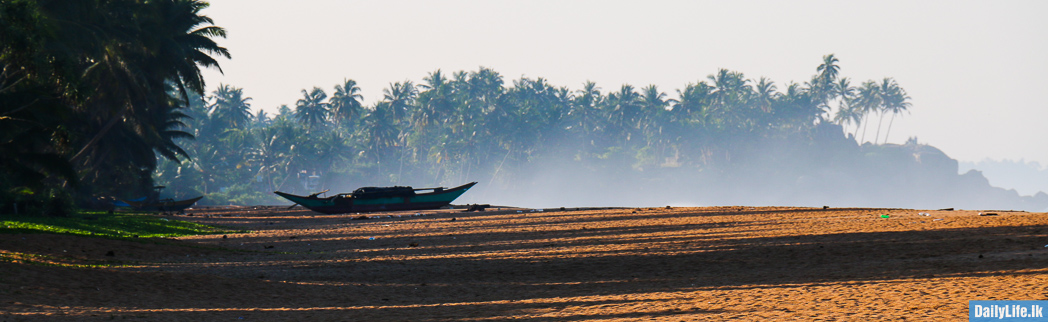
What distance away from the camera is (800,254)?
1382 centimetres

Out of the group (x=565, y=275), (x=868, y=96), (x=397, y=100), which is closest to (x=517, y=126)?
(x=397, y=100)

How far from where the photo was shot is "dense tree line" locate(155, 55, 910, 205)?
109750mm

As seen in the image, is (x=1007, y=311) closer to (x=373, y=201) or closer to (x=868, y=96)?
(x=373, y=201)

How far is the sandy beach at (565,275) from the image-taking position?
29.6 ft

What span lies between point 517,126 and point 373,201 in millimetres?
75148

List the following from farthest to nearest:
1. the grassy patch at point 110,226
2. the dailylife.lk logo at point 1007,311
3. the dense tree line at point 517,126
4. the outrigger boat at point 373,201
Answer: the dense tree line at point 517,126, the outrigger boat at point 373,201, the grassy patch at point 110,226, the dailylife.lk logo at point 1007,311

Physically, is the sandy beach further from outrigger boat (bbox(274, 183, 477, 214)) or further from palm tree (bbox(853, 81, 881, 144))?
palm tree (bbox(853, 81, 881, 144))

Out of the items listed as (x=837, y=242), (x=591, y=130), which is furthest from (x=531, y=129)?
(x=837, y=242)

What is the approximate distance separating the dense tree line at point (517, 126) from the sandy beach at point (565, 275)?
8832 centimetres

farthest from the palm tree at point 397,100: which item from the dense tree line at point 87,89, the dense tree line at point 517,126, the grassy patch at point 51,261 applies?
the grassy patch at point 51,261

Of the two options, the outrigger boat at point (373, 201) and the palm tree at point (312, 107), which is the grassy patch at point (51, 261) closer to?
the outrigger boat at point (373, 201)

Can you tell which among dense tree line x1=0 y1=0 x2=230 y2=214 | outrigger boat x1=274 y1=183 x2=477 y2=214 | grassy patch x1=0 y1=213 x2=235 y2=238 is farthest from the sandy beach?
outrigger boat x1=274 y1=183 x2=477 y2=214

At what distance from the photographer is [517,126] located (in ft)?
382

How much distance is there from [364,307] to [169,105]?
4576 cm
